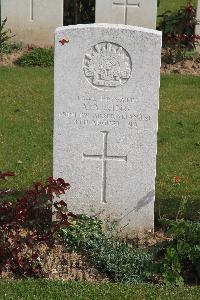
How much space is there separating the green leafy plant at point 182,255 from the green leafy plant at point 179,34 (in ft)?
26.4

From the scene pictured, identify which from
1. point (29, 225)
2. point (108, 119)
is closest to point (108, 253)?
point (29, 225)

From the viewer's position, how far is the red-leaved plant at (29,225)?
211 inches

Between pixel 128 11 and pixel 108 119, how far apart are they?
809 cm

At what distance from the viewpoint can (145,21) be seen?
1359 centimetres

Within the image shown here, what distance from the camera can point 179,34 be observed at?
13.7 meters

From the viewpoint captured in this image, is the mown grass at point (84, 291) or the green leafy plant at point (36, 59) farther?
the green leafy plant at point (36, 59)

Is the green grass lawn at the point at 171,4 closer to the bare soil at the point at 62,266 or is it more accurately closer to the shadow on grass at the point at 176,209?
the shadow on grass at the point at 176,209

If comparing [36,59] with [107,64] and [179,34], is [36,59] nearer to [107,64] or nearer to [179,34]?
[179,34]

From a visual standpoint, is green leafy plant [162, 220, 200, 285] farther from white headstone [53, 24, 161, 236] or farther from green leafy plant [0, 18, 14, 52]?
green leafy plant [0, 18, 14, 52]

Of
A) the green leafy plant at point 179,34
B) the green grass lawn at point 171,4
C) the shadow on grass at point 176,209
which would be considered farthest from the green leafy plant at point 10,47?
the green grass lawn at point 171,4

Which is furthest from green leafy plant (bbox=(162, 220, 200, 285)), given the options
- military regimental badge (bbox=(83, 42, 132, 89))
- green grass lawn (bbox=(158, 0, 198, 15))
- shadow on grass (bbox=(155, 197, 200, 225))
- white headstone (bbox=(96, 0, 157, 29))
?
green grass lawn (bbox=(158, 0, 198, 15))

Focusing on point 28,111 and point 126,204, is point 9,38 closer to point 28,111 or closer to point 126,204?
point 28,111

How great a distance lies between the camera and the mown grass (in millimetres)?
4930

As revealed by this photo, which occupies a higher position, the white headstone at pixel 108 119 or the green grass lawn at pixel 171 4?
the green grass lawn at pixel 171 4
